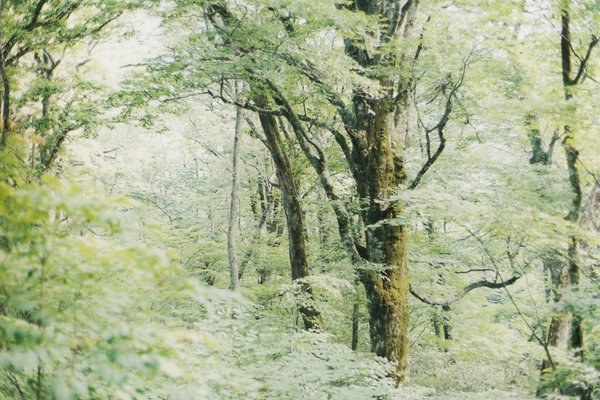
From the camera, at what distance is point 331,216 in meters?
9.65

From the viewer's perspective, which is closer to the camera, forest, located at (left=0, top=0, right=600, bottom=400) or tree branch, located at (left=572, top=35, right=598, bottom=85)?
forest, located at (left=0, top=0, right=600, bottom=400)

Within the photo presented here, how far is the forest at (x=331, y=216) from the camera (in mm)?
1690

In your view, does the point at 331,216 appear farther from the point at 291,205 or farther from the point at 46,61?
the point at 46,61

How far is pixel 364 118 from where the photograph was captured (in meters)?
5.79

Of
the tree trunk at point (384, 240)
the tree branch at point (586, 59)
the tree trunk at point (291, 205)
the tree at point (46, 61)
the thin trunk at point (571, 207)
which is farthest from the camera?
the tree trunk at point (291, 205)

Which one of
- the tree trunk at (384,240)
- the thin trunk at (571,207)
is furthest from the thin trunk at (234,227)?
the thin trunk at (571,207)

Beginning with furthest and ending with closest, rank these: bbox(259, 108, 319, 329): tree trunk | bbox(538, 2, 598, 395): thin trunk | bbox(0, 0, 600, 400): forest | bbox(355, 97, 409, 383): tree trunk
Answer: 1. bbox(259, 108, 319, 329): tree trunk
2. bbox(355, 97, 409, 383): tree trunk
3. bbox(538, 2, 598, 395): thin trunk
4. bbox(0, 0, 600, 400): forest

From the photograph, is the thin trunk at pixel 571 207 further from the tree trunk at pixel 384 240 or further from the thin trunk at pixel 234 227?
the thin trunk at pixel 234 227

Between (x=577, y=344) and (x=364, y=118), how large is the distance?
4.39 metres

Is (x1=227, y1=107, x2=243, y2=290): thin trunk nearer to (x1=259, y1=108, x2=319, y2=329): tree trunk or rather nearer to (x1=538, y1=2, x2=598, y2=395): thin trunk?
(x1=259, y1=108, x2=319, y2=329): tree trunk

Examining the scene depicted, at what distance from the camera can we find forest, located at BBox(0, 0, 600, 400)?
1690 millimetres

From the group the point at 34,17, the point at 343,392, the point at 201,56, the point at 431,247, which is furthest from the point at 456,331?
the point at 34,17

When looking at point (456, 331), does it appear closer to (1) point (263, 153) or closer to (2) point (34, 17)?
(1) point (263, 153)

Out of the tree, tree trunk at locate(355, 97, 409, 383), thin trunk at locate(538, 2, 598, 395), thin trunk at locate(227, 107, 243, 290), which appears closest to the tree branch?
thin trunk at locate(538, 2, 598, 395)
